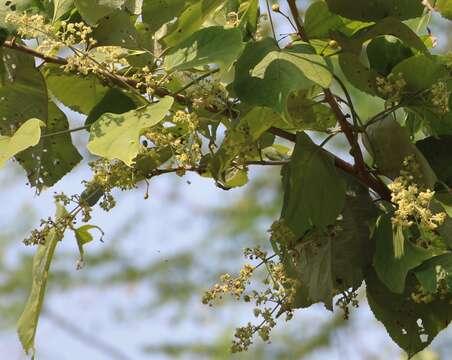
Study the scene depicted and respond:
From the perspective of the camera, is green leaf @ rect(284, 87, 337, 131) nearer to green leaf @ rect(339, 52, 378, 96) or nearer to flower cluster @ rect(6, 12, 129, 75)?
green leaf @ rect(339, 52, 378, 96)

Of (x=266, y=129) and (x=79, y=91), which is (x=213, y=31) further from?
(x=79, y=91)

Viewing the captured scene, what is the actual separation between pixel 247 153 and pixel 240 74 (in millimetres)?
93

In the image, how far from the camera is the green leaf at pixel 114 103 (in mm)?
910

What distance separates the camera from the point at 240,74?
0.81 meters

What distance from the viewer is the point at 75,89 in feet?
3.18

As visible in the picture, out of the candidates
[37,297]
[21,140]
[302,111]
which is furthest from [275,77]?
[37,297]

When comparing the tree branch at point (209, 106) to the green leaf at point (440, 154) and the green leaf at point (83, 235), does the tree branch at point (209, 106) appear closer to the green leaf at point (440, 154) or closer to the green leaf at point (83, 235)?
the green leaf at point (440, 154)

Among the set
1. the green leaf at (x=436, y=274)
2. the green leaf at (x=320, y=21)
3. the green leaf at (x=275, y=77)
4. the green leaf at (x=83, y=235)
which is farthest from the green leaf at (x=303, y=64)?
the green leaf at (x=83, y=235)

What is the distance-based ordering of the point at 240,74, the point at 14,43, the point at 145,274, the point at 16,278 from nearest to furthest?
the point at 240,74 < the point at 14,43 < the point at 16,278 < the point at 145,274

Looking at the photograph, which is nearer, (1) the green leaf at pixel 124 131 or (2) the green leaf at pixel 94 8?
(1) the green leaf at pixel 124 131

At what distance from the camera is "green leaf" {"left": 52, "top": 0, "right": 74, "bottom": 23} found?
0.89 meters

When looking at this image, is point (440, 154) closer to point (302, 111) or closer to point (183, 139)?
point (302, 111)

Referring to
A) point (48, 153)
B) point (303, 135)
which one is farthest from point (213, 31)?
point (48, 153)

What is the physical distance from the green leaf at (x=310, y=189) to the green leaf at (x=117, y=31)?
0.19 meters
